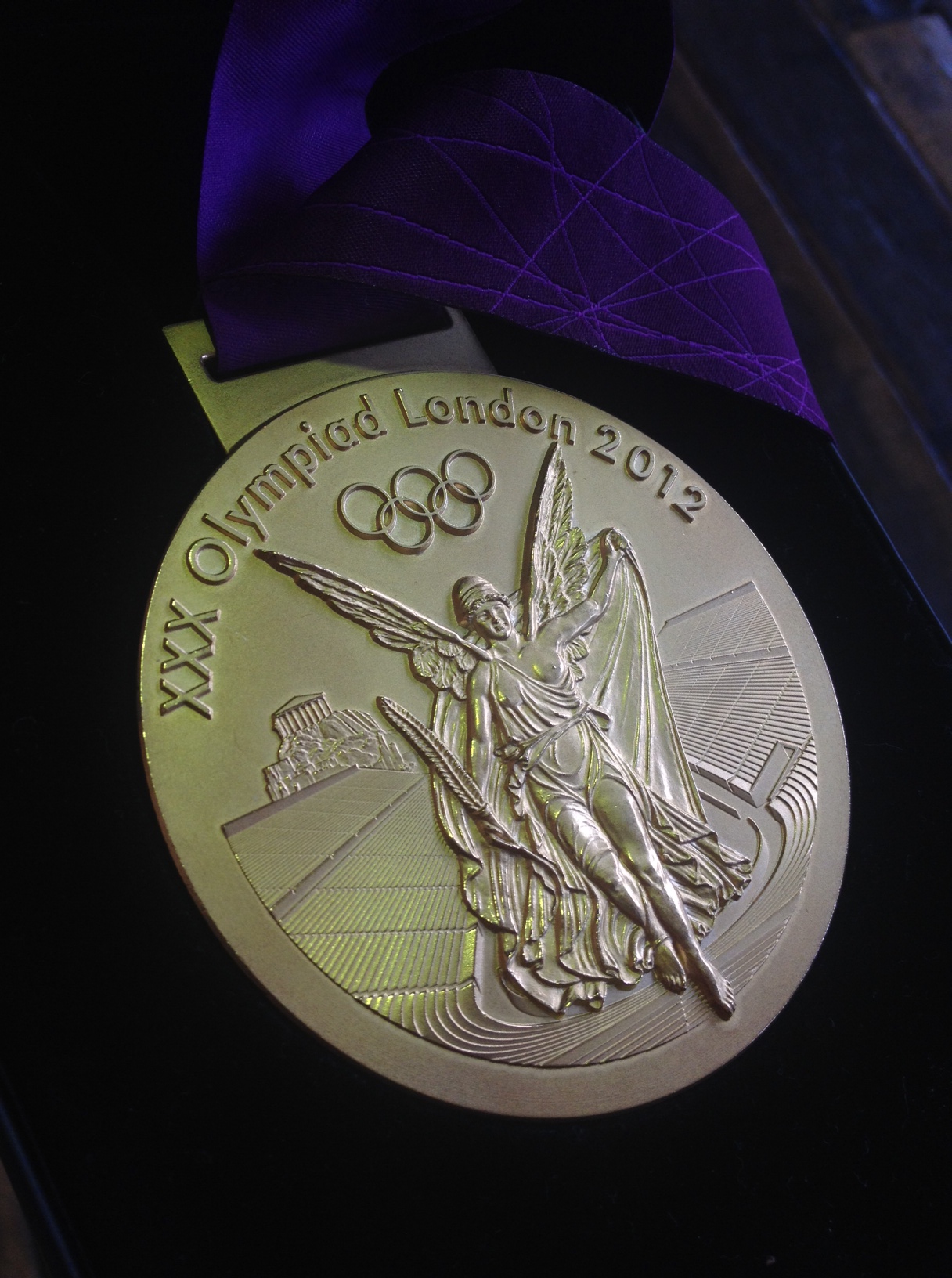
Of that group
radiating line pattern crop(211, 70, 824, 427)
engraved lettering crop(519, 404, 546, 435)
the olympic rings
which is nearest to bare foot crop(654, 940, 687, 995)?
the olympic rings

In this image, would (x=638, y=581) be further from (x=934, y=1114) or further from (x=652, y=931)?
(x=934, y=1114)

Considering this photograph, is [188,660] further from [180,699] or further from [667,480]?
[667,480]

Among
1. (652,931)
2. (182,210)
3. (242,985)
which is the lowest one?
(652,931)

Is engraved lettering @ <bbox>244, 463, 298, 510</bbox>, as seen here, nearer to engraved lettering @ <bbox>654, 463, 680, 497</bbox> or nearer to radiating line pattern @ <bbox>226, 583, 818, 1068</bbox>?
radiating line pattern @ <bbox>226, 583, 818, 1068</bbox>

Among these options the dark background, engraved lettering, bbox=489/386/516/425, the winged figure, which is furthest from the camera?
engraved lettering, bbox=489/386/516/425

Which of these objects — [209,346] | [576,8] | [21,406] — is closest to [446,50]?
[576,8]

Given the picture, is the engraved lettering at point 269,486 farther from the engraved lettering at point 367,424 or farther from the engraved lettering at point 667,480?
the engraved lettering at point 667,480
